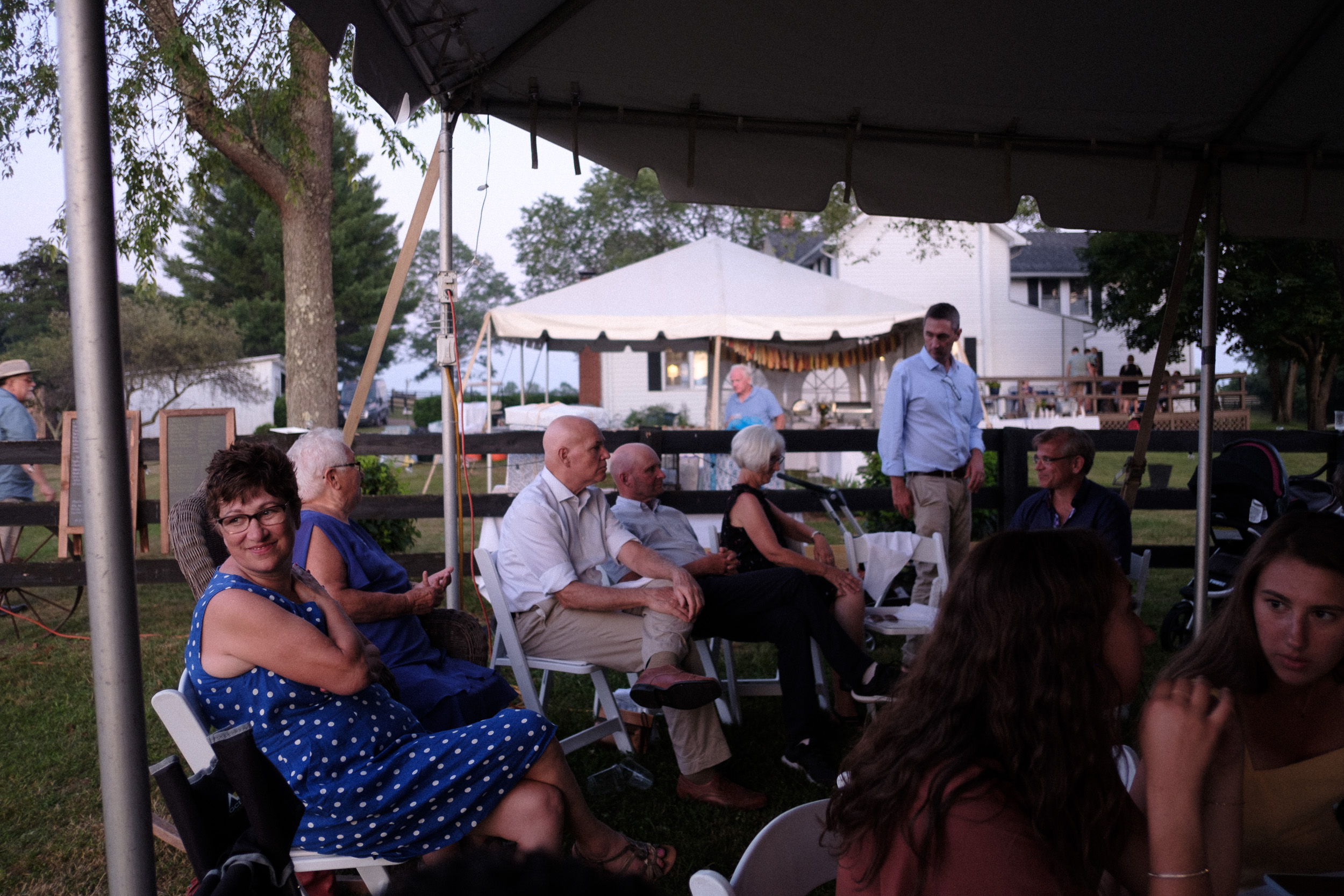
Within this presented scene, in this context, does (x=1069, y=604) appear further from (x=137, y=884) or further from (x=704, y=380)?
(x=704, y=380)

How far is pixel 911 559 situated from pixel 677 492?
193cm

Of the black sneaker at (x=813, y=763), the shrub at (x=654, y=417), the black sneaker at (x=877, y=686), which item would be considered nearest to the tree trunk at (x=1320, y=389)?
the shrub at (x=654, y=417)

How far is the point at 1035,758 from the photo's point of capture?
125cm

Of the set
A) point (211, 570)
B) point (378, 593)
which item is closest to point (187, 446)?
point (211, 570)

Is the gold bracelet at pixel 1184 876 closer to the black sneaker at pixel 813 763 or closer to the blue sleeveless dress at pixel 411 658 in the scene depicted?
the blue sleeveless dress at pixel 411 658

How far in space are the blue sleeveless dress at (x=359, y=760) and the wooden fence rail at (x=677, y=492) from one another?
12.5 ft

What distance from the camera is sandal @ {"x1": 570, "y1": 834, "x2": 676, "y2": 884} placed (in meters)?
2.53

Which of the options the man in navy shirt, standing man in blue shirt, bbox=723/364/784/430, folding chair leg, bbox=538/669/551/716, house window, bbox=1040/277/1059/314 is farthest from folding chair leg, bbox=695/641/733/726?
house window, bbox=1040/277/1059/314

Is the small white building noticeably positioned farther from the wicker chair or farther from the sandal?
the sandal

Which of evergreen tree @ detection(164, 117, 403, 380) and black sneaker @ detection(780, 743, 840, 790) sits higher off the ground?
evergreen tree @ detection(164, 117, 403, 380)

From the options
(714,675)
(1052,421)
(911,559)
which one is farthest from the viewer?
(1052,421)

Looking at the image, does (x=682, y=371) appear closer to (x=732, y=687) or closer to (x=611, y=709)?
(x=732, y=687)

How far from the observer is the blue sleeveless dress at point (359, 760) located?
216 centimetres

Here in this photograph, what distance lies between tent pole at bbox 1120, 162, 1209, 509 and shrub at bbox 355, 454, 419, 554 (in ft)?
15.6
